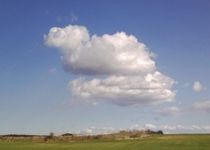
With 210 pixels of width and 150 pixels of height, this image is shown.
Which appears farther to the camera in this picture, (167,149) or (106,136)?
(106,136)

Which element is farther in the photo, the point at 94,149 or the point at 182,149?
the point at 94,149

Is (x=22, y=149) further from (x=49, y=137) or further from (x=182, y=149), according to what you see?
(x=49, y=137)

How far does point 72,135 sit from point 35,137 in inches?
648

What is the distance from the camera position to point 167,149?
295ft

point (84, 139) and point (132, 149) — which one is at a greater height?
point (84, 139)

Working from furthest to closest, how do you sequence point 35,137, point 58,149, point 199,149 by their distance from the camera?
point 35,137 → point 58,149 → point 199,149

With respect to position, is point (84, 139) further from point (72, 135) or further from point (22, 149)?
point (22, 149)

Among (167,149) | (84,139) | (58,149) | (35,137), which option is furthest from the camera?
(35,137)

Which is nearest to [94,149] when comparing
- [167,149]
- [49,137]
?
[167,149]

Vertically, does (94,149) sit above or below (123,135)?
below

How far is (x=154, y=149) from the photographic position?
89750 millimetres

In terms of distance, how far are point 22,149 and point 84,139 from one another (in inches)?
2146

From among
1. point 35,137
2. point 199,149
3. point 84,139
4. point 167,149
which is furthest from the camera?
point 35,137

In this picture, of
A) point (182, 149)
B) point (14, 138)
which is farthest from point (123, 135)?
point (182, 149)
